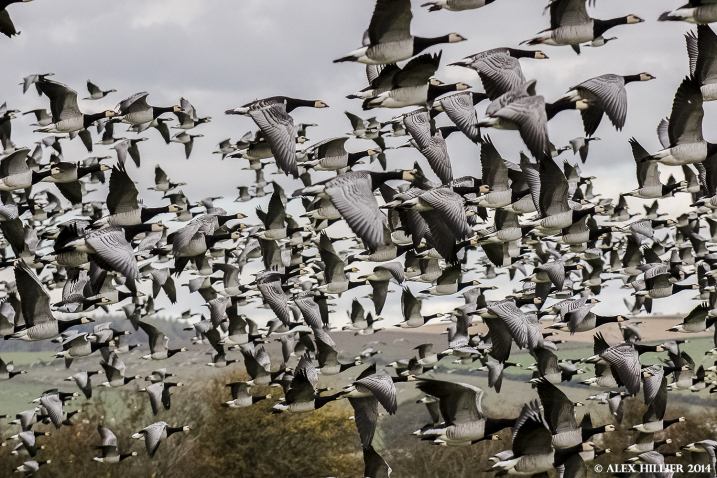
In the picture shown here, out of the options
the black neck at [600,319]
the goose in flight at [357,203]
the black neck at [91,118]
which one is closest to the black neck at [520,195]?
the goose in flight at [357,203]

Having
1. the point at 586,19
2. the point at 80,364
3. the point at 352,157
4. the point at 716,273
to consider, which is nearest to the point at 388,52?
the point at 586,19

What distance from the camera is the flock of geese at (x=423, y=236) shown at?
12.9 m

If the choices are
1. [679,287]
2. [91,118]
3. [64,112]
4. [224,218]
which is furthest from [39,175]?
[679,287]

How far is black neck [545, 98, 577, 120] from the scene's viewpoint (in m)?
12.4

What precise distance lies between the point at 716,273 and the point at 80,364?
57.8m

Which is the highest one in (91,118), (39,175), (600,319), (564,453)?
(91,118)

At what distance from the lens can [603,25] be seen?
1460cm

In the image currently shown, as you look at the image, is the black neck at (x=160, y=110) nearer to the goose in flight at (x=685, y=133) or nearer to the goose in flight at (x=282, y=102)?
the goose in flight at (x=282, y=102)

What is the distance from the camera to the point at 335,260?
20141mm

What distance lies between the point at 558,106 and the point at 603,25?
283 cm

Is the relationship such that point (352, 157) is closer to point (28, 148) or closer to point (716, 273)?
point (28, 148)

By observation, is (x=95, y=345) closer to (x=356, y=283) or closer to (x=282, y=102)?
(x=356, y=283)

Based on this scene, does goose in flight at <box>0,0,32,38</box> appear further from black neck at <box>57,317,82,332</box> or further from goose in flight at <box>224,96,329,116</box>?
black neck at <box>57,317,82,332</box>

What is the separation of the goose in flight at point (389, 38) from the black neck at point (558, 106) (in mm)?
2324
